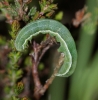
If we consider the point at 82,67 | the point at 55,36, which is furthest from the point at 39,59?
the point at 82,67

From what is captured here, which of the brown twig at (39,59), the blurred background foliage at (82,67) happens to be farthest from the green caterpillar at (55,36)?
the blurred background foliage at (82,67)

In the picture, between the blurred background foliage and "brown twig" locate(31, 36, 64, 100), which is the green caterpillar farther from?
the blurred background foliage

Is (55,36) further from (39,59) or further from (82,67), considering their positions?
(82,67)

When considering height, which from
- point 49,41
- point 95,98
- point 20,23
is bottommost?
point 95,98

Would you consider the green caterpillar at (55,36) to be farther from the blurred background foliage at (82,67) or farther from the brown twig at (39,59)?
the blurred background foliage at (82,67)

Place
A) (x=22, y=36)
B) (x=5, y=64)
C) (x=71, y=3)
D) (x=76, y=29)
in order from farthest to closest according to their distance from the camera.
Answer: (x=71, y=3)
(x=5, y=64)
(x=76, y=29)
(x=22, y=36)

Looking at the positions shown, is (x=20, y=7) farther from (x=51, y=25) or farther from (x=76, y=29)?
(x=76, y=29)

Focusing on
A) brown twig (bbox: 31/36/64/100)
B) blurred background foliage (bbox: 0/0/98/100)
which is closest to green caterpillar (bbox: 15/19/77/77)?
brown twig (bbox: 31/36/64/100)

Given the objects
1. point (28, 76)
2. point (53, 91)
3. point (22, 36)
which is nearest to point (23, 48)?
point (22, 36)

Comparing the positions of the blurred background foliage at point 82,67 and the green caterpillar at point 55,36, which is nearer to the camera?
the green caterpillar at point 55,36
